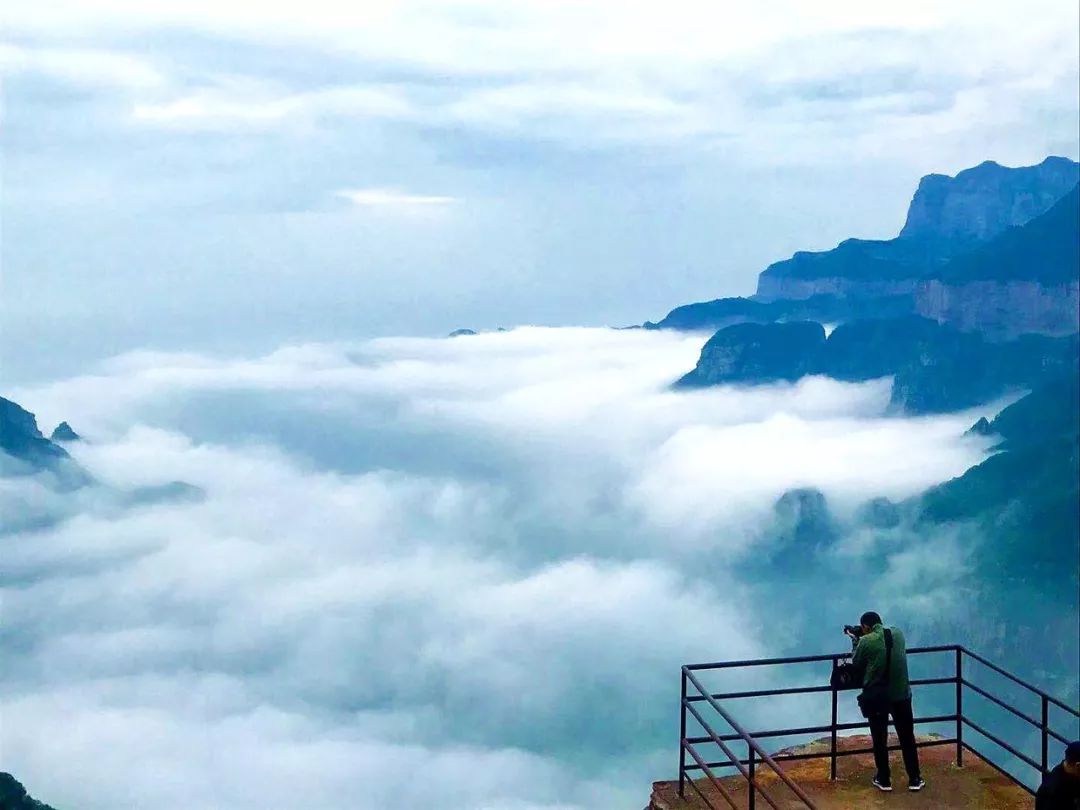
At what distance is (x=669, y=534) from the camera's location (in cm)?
13575

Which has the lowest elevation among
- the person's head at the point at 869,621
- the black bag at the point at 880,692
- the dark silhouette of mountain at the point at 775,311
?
the black bag at the point at 880,692

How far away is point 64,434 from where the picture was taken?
127125mm

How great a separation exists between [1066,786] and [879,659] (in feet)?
6.17

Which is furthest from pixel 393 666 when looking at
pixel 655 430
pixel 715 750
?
pixel 655 430

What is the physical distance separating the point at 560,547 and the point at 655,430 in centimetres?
3098

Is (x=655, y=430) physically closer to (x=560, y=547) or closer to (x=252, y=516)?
(x=560, y=547)

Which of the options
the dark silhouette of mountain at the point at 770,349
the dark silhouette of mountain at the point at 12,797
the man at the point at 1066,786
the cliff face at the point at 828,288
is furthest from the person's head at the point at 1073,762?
the cliff face at the point at 828,288

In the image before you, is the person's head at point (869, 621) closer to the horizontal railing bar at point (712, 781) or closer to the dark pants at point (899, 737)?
the dark pants at point (899, 737)

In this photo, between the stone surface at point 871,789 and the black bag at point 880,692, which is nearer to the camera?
the black bag at point 880,692

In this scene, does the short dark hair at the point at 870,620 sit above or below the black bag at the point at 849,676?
above

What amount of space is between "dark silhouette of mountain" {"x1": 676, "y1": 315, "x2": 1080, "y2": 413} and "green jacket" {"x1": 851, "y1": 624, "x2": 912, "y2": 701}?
4545 inches

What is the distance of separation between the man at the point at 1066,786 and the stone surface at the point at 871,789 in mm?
2064

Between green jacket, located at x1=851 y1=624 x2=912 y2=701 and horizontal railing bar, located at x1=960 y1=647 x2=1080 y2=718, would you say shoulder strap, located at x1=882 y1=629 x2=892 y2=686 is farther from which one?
horizontal railing bar, located at x1=960 y1=647 x2=1080 y2=718

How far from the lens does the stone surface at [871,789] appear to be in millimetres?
7473
